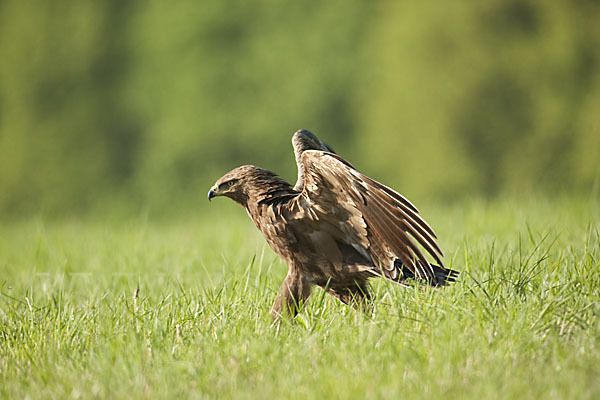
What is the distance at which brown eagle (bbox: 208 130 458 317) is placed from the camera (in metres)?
3.39

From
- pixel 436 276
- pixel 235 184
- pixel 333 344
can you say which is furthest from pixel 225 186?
pixel 436 276

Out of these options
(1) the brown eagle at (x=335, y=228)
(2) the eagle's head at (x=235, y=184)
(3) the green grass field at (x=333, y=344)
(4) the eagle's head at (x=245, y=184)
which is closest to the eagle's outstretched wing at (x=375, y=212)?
(1) the brown eagle at (x=335, y=228)

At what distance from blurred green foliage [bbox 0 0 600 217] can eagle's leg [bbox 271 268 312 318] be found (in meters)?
8.84

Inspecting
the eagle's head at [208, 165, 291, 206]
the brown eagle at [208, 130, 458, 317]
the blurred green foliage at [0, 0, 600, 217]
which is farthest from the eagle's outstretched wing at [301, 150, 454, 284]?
the blurred green foliage at [0, 0, 600, 217]

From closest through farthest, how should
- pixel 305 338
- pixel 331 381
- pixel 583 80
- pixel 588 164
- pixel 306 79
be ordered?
pixel 331 381 → pixel 305 338 → pixel 588 164 → pixel 583 80 → pixel 306 79

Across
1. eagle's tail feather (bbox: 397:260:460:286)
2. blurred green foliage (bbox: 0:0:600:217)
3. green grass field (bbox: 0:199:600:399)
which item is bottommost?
green grass field (bbox: 0:199:600:399)

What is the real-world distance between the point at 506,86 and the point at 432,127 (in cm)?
172

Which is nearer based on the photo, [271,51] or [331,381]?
[331,381]

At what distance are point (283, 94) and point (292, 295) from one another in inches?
414

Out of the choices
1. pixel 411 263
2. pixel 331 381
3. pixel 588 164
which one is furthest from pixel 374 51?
pixel 331 381

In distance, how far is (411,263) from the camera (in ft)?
11.2

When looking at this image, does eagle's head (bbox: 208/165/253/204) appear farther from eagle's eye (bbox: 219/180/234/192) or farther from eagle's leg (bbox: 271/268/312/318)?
eagle's leg (bbox: 271/268/312/318)

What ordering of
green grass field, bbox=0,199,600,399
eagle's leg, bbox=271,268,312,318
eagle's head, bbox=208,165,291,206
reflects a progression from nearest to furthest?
1. green grass field, bbox=0,199,600,399
2. eagle's leg, bbox=271,268,312,318
3. eagle's head, bbox=208,165,291,206

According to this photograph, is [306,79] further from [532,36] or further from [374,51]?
[532,36]
